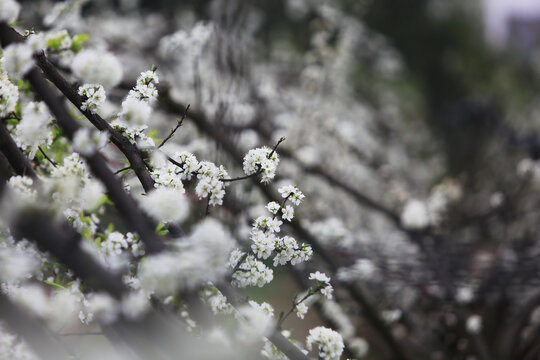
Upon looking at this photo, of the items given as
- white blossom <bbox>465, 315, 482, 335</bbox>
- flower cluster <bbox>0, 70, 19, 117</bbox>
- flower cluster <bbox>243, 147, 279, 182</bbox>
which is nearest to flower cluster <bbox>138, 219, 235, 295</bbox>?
flower cluster <bbox>243, 147, 279, 182</bbox>

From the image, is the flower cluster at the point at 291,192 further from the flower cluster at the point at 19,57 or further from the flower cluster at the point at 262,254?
the flower cluster at the point at 19,57

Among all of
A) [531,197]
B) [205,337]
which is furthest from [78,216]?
[531,197]

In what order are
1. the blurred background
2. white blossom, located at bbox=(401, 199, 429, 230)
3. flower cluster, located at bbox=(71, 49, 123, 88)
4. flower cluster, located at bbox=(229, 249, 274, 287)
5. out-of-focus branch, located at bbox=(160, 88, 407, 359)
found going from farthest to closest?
white blossom, located at bbox=(401, 199, 429, 230) → the blurred background → out-of-focus branch, located at bbox=(160, 88, 407, 359) → flower cluster, located at bbox=(229, 249, 274, 287) → flower cluster, located at bbox=(71, 49, 123, 88)

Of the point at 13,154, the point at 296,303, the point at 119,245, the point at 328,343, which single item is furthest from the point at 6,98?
the point at 328,343

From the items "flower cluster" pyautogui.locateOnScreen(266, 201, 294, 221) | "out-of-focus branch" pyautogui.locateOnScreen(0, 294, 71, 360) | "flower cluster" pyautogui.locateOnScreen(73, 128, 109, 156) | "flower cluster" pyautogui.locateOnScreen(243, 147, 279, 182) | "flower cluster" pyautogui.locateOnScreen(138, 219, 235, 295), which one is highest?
"flower cluster" pyautogui.locateOnScreen(243, 147, 279, 182)

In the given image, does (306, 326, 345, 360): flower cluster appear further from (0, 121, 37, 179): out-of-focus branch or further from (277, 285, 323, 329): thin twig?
(0, 121, 37, 179): out-of-focus branch

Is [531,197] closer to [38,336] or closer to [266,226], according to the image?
[266,226]

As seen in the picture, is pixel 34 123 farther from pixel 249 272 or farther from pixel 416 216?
pixel 416 216
